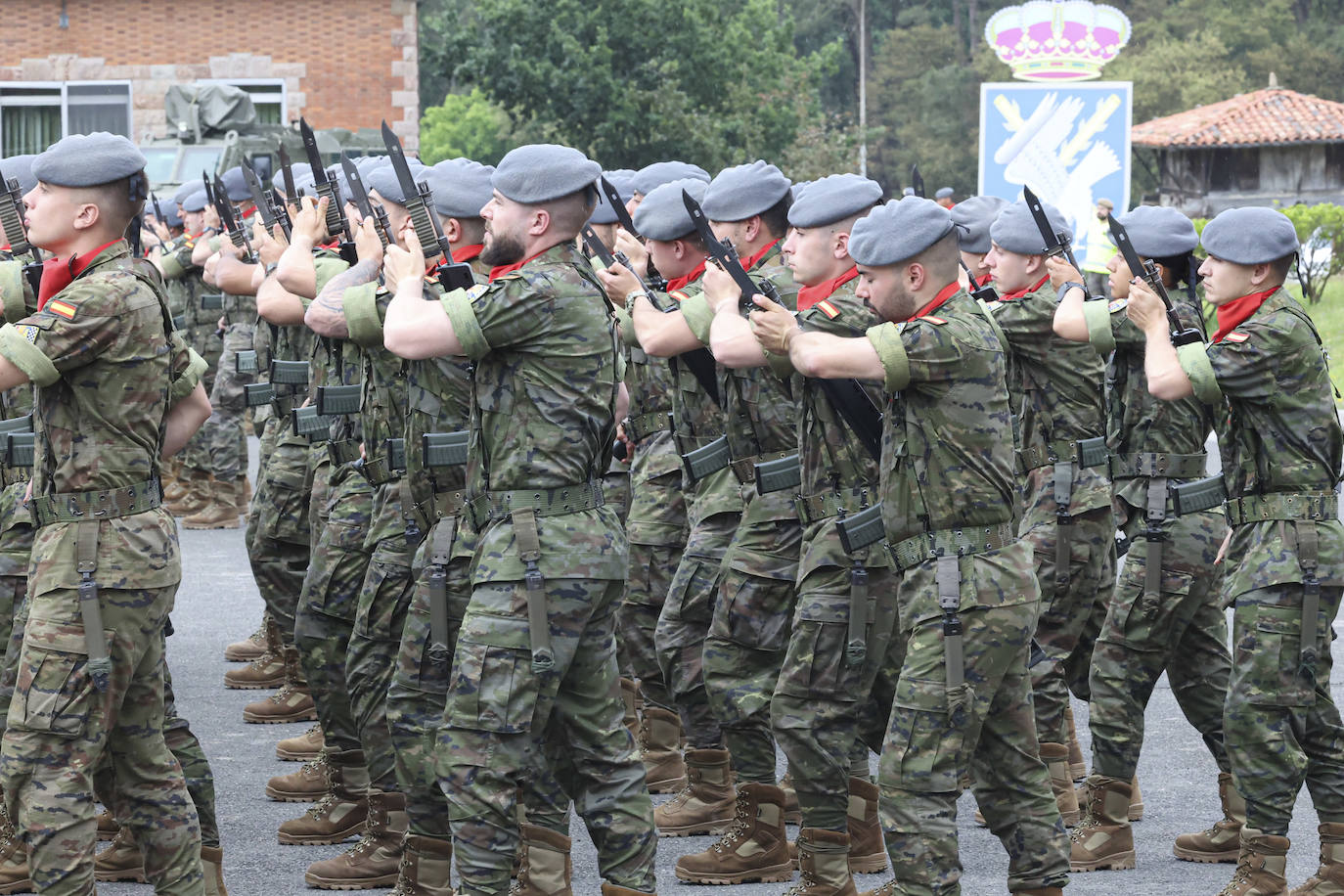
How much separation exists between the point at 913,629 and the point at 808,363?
84 cm

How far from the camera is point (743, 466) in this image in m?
6.90

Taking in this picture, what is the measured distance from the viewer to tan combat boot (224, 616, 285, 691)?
9.57 meters

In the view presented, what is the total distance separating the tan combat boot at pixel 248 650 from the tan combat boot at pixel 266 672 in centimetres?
34

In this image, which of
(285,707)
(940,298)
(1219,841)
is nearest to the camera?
(940,298)

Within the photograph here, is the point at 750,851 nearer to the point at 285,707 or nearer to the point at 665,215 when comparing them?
the point at 665,215

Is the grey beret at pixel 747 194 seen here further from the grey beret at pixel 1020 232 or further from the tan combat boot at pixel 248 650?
the tan combat boot at pixel 248 650

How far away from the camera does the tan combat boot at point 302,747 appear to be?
8.11 metres

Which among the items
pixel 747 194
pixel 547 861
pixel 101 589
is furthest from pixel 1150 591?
pixel 101 589

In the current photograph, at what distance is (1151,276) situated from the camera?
21.3 feet

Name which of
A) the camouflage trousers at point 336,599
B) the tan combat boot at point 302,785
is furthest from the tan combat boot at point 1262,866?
the tan combat boot at point 302,785

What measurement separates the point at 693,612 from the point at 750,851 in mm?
917

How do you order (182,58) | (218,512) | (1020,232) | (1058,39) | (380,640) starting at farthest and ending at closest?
(182,58)
(1058,39)
(218,512)
(1020,232)
(380,640)

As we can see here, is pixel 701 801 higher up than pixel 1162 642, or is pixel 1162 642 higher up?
pixel 1162 642

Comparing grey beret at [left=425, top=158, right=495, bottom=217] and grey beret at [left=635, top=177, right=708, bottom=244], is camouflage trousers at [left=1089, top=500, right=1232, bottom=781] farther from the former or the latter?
grey beret at [left=425, top=158, right=495, bottom=217]
